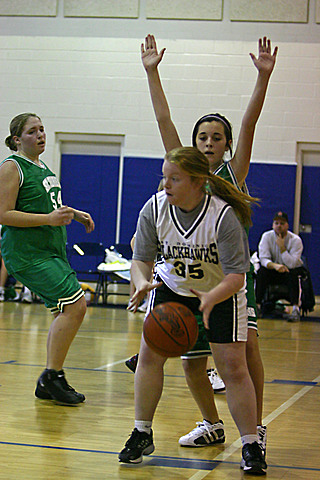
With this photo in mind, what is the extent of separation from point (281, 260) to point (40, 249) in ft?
18.6

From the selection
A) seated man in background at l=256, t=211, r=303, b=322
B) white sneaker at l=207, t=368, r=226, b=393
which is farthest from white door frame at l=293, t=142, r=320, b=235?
white sneaker at l=207, t=368, r=226, b=393

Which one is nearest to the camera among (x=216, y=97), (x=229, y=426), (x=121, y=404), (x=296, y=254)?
(x=229, y=426)

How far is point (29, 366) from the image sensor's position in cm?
466

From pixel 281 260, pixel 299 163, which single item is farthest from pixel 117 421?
pixel 299 163

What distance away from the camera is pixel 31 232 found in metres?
3.70

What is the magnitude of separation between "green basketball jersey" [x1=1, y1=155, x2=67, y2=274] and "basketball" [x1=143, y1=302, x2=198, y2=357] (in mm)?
1415

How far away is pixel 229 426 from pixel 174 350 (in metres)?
1.05

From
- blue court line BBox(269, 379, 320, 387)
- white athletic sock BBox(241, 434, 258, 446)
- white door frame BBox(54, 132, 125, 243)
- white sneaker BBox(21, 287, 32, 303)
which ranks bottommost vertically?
white sneaker BBox(21, 287, 32, 303)

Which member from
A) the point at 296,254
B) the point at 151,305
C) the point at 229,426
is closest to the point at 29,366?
the point at 229,426

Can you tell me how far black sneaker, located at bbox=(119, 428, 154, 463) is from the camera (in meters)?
2.55

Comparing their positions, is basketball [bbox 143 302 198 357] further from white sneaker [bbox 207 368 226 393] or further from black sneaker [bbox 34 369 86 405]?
white sneaker [bbox 207 368 226 393]

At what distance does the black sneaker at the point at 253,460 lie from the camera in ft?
8.14

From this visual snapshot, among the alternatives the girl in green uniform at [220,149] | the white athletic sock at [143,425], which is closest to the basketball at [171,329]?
the white athletic sock at [143,425]

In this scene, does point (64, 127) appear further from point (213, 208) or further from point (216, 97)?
point (213, 208)
